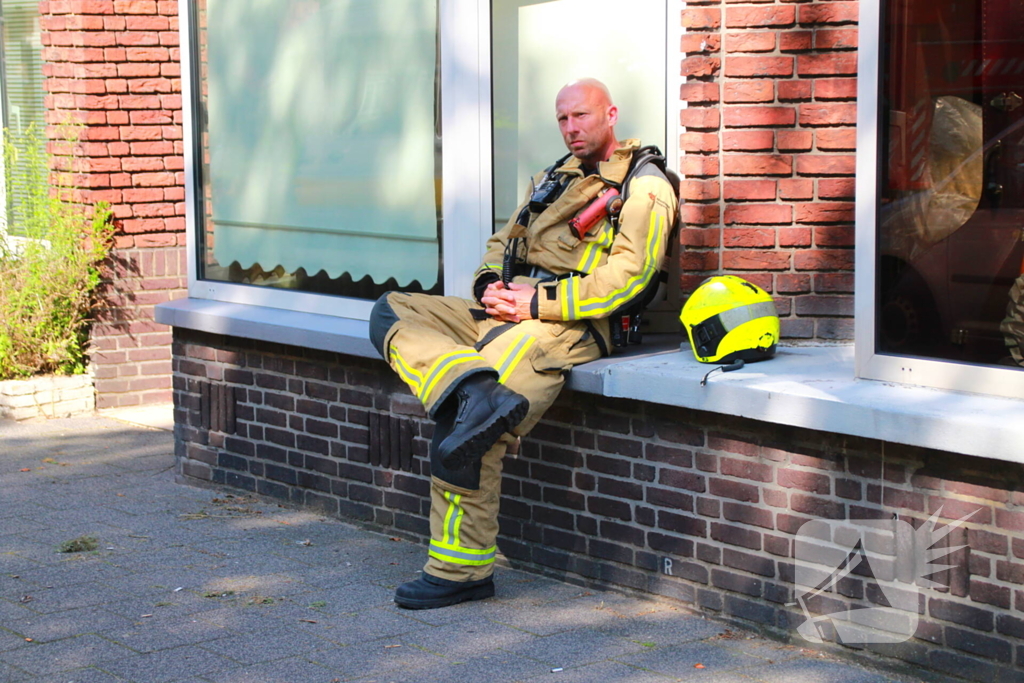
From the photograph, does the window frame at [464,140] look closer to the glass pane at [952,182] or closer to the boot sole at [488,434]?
the boot sole at [488,434]

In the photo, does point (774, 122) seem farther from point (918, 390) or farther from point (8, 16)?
point (8, 16)

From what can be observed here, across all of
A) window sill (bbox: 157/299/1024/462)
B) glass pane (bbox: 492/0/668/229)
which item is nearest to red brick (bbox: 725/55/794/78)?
glass pane (bbox: 492/0/668/229)

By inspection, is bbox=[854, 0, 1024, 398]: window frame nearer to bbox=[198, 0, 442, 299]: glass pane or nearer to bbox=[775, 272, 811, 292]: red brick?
bbox=[775, 272, 811, 292]: red brick

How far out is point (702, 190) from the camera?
4.86 metres

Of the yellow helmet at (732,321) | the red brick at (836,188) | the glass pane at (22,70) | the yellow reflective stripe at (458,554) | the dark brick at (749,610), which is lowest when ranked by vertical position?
the dark brick at (749,610)

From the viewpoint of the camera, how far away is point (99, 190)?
8922 mm

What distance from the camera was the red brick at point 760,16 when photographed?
15.3ft

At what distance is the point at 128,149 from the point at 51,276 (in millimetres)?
1071

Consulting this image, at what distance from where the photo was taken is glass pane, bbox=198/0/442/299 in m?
6.02

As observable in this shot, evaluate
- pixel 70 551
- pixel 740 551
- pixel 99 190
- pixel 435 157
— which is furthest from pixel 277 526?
pixel 99 190

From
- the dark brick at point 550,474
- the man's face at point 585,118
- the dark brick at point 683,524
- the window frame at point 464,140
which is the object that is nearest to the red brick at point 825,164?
the man's face at point 585,118

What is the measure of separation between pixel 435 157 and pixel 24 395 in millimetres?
4301

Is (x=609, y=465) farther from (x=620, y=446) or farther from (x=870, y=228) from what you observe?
→ (x=870, y=228)

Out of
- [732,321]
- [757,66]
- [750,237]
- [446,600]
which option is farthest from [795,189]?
[446,600]
